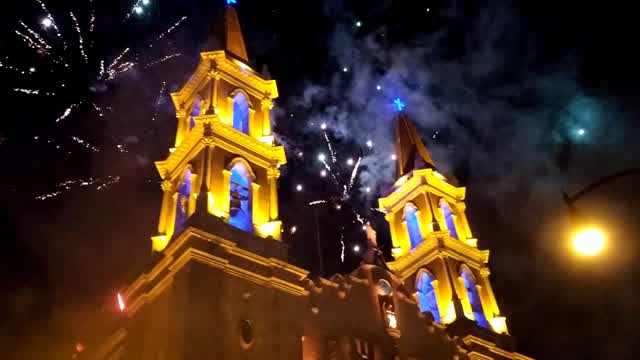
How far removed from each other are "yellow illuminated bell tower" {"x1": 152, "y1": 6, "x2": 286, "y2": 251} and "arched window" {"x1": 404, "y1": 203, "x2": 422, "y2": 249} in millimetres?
8352

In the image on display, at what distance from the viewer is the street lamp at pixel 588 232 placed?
341 inches

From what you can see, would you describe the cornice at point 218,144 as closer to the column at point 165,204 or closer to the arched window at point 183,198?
the column at point 165,204

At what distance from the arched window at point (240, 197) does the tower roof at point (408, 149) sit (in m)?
10.8

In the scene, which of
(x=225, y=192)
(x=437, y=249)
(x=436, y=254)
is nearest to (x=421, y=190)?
(x=437, y=249)

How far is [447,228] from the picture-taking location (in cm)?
2916

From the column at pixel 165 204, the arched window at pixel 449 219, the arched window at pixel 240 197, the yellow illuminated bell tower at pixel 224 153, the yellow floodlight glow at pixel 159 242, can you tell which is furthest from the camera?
the arched window at pixel 449 219

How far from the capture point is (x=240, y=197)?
72.6 ft

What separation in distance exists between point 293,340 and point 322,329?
5.44 ft

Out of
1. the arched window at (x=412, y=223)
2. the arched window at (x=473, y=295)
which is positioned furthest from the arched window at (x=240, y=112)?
the arched window at (x=473, y=295)

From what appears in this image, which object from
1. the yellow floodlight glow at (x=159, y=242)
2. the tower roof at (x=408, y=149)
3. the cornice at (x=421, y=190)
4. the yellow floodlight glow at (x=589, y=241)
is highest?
the tower roof at (x=408, y=149)

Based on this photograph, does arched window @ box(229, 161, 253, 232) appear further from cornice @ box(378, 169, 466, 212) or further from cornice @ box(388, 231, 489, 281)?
cornice @ box(378, 169, 466, 212)

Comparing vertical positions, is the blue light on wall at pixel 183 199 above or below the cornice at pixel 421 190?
below

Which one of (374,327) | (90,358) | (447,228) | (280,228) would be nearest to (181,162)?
(280,228)

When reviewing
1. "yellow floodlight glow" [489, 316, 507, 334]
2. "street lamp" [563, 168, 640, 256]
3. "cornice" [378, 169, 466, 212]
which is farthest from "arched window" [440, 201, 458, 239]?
"street lamp" [563, 168, 640, 256]
